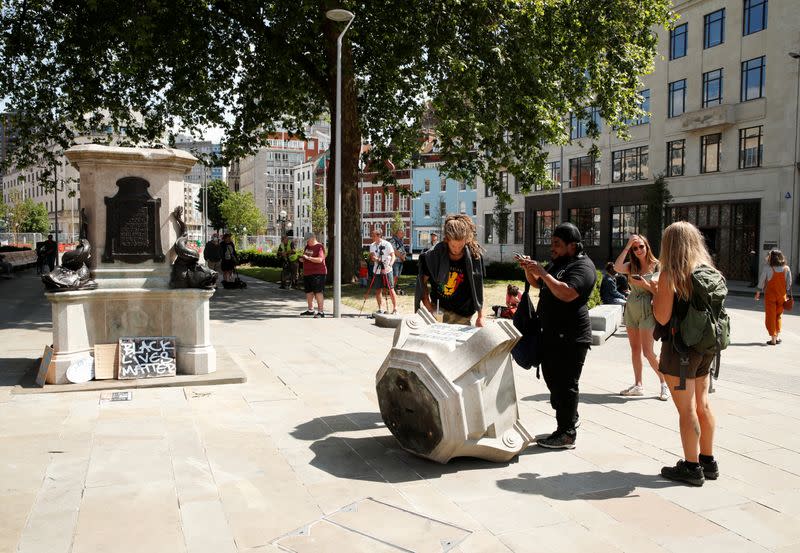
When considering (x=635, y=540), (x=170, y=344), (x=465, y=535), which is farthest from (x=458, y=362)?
(x=170, y=344)

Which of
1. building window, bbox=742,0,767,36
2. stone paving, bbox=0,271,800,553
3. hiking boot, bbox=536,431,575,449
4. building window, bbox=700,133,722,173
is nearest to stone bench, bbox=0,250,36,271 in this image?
stone paving, bbox=0,271,800,553

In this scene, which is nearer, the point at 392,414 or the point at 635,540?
the point at 635,540

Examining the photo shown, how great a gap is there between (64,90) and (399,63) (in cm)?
1156

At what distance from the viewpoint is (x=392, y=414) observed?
5418 millimetres

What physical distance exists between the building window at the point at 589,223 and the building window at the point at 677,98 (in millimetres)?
8310

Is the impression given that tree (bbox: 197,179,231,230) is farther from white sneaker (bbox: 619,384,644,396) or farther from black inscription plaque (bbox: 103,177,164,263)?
white sneaker (bbox: 619,384,644,396)

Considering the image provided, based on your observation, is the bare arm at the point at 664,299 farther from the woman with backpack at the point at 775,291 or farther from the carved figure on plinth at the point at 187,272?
the woman with backpack at the point at 775,291

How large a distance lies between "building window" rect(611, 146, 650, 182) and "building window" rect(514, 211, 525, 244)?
10.2 metres

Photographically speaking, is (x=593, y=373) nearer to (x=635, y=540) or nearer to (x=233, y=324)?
(x=635, y=540)

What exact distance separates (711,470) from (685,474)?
0.84 feet

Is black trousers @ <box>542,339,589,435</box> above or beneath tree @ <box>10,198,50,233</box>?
beneath

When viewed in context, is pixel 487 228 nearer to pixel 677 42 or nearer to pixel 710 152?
pixel 677 42

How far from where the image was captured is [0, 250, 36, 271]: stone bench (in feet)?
104

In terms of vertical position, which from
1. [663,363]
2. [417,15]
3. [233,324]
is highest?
[417,15]
